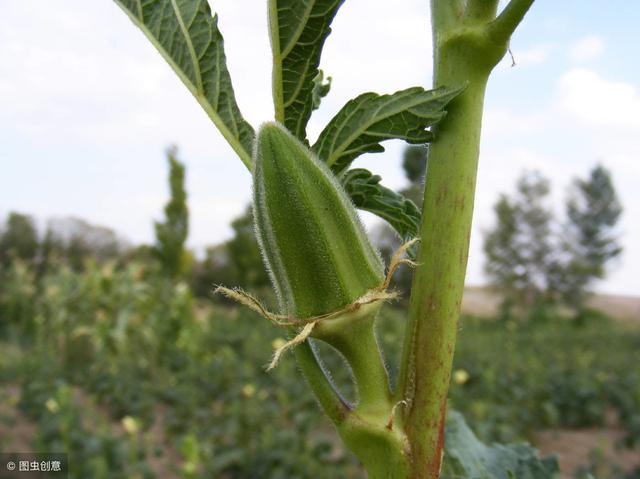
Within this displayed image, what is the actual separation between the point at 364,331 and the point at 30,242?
25.6 meters

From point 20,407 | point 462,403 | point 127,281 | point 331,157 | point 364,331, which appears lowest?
point 462,403

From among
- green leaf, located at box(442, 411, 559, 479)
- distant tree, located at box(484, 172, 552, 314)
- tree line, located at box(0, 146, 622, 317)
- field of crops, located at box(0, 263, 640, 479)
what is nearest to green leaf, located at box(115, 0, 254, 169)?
green leaf, located at box(442, 411, 559, 479)

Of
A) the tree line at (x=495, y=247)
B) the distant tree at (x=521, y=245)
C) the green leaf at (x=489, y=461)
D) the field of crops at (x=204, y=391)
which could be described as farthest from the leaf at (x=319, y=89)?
the distant tree at (x=521, y=245)

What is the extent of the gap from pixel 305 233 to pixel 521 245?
36.2 metres

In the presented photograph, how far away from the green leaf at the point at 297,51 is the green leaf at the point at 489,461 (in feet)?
1.73

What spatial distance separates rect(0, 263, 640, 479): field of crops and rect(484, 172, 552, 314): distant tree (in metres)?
19.8

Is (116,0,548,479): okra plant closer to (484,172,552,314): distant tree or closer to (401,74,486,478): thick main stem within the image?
(401,74,486,478): thick main stem

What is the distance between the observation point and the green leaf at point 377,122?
722 mm

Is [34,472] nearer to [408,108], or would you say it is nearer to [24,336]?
[408,108]

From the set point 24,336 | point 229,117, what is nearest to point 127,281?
point 24,336

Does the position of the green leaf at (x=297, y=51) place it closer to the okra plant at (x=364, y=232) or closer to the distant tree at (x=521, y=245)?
the okra plant at (x=364, y=232)

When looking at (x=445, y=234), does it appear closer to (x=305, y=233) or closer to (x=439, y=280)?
(x=439, y=280)

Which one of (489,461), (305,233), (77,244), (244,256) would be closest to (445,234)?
(305,233)

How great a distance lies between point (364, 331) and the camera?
747mm
